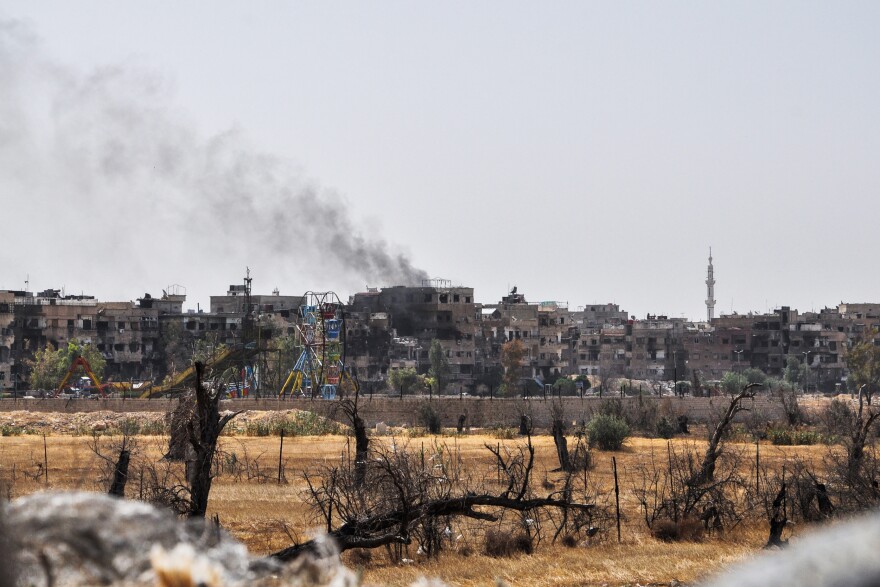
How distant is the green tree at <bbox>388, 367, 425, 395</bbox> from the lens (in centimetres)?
11456

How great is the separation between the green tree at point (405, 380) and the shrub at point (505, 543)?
92403 mm

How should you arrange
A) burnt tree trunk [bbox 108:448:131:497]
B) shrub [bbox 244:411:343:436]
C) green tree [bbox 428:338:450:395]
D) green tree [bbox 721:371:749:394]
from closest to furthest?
burnt tree trunk [bbox 108:448:131:497] < shrub [bbox 244:411:343:436] < green tree [bbox 721:371:749:394] < green tree [bbox 428:338:450:395]

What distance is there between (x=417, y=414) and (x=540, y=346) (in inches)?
2717

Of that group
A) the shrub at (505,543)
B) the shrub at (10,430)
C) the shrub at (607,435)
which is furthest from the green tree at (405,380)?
the shrub at (505,543)

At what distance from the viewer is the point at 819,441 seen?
166ft

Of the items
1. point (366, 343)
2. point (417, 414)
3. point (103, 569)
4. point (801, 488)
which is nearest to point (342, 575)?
point (103, 569)

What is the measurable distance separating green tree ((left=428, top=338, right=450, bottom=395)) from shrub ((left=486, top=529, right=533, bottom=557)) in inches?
3908

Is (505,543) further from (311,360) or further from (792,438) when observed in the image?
(311,360)

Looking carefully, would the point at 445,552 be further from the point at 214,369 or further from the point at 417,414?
the point at 214,369

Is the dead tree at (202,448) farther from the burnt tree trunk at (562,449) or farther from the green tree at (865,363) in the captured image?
the green tree at (865,363)

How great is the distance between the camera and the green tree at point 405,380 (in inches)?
4510

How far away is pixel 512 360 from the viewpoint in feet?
413

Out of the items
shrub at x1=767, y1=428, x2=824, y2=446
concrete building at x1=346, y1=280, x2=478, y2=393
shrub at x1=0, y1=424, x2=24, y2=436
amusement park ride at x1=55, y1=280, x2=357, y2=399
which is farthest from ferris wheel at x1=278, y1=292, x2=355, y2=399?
concrete building at x1=346, y1=280, x2=478, y2=393

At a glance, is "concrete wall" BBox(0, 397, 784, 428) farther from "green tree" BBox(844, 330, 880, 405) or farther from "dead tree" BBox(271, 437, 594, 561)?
"green tree" BBox(844, 330, 880, 405)
